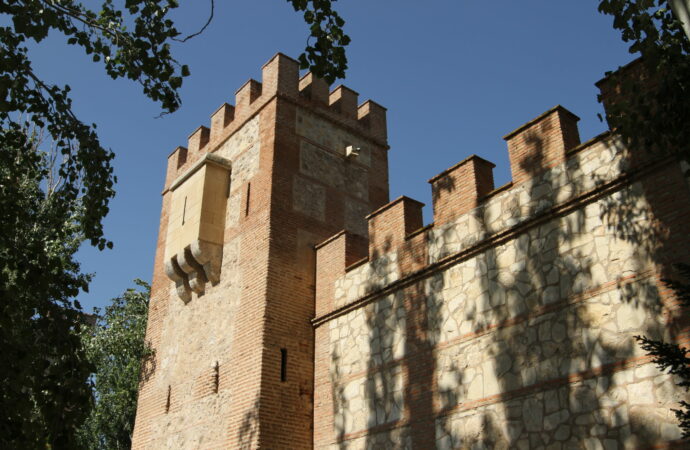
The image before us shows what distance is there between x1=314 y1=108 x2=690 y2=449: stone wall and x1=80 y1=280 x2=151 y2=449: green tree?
9.11 metres

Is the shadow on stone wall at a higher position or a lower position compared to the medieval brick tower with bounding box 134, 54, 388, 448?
lower

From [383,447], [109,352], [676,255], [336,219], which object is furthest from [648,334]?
[109,352]

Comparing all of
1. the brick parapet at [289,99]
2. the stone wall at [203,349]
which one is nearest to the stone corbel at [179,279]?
the stone wall at [203,349]

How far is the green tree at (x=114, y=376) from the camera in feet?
60.7

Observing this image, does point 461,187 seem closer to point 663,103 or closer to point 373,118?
point 663,103

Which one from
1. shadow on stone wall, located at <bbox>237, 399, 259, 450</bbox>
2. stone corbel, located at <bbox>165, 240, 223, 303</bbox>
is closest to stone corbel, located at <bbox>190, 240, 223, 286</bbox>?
stone corbel, located at <bbox>165, 240, 223, 303</bbox>

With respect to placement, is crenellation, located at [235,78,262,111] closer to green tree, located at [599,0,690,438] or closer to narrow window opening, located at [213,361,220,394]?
narrow window opening, located at [213,361,220,394]

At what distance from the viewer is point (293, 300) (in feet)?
40.0

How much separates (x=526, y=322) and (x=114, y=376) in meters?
14.1

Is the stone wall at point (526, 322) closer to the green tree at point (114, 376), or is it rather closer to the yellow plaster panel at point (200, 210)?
the yellow plaster panel at point (200, 210)

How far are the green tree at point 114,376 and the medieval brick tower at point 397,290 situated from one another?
4.14 meters

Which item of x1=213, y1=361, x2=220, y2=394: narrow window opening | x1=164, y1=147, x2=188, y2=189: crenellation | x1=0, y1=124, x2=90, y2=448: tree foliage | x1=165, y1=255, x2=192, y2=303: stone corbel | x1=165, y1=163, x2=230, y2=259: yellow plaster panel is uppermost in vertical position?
x1=164, y1=147, x2=188, y2=189: crenellation

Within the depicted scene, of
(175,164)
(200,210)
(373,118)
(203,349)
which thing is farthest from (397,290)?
(175,164)

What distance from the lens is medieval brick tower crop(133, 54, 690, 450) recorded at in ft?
24.8
